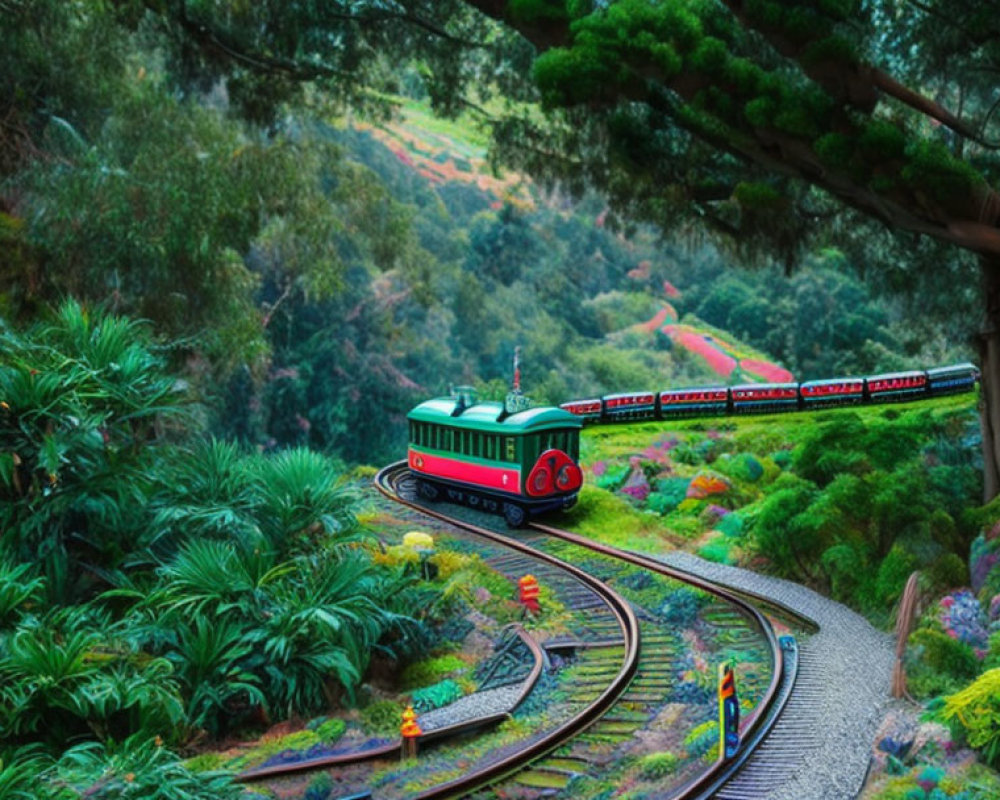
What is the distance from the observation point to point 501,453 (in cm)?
1809

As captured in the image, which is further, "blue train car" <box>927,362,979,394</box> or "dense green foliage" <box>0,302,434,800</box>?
"blue train car" <box>927,362,979,394</box>

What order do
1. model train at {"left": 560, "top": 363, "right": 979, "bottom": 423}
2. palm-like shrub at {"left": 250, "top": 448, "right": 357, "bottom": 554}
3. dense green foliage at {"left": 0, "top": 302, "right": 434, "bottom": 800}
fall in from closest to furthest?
dense green foliage at {"left": 0, "top": 302, "right": 434, "bottom": 800}
palm-like shrub at {"left": 250, "top": 448, "right": 357, "bottom": 554}
model train at {"left": 560, "top": 363, "right": 979, "bottom": 423}

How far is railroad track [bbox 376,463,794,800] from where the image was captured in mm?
9898

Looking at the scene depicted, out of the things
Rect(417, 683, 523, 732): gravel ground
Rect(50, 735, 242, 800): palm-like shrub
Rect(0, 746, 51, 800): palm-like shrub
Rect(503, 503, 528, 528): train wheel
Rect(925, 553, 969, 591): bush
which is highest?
Rect(503, 503, 528, 528): train wheel

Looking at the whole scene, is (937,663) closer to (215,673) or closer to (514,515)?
(215,673)

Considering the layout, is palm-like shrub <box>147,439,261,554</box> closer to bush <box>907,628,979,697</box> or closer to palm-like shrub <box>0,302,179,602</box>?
palm-like shrub <box>0,302,179,602</box>

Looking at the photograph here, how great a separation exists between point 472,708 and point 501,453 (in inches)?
270

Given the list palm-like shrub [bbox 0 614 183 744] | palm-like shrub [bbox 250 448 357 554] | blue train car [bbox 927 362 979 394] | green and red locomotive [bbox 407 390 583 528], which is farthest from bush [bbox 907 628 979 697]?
blue train car [bbox 927 362 979 394]

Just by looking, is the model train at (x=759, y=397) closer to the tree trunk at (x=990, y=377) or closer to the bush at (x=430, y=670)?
the tree trunk at (x=990, y=377)

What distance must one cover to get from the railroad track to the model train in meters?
10.7

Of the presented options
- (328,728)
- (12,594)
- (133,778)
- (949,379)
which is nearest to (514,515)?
(328,728)

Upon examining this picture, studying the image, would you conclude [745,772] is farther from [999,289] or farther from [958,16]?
[958,16]

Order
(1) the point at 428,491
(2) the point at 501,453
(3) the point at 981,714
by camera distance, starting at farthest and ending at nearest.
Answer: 1. (1) the point at 428,491
2. (2) the point at 501,453
3. (3) the point at 981,714

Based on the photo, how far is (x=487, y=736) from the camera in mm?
11078
